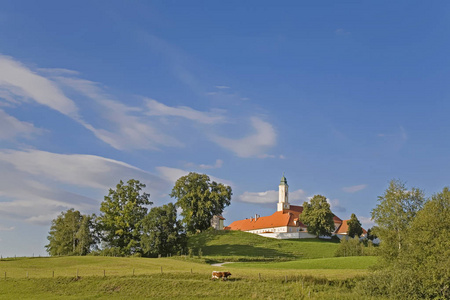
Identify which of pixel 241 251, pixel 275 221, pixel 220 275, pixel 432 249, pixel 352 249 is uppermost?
pixel 275 221

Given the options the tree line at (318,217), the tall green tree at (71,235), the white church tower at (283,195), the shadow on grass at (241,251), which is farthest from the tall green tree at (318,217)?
the tall green tree at (71,235)

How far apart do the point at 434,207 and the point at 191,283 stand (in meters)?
28.0

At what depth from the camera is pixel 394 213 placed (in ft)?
181

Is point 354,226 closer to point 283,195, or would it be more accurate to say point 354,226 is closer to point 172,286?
point 283,195

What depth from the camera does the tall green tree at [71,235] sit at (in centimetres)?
8762

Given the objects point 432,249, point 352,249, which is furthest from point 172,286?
point 352,249

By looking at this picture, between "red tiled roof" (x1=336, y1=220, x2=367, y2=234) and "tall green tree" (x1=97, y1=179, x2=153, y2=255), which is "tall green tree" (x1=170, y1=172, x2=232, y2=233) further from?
"red tiled roof" (x1=336, y1=220, x2=367, y2=234)

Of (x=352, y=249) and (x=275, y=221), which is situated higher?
(x=275, y=221)

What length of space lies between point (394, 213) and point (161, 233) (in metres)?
44.7

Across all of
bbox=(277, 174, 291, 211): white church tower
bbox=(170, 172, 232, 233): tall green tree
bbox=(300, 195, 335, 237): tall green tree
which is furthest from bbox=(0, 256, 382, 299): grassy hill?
bbox=(277, 174, 291, 211): white church tower

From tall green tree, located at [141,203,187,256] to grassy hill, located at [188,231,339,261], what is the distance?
805 cm

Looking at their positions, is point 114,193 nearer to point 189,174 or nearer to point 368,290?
point 189,174

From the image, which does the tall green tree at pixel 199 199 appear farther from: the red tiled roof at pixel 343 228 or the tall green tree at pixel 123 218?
the red tiled roof at pixel 343 228

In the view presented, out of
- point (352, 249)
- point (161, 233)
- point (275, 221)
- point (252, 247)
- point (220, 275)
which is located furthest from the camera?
point (275, 221)
